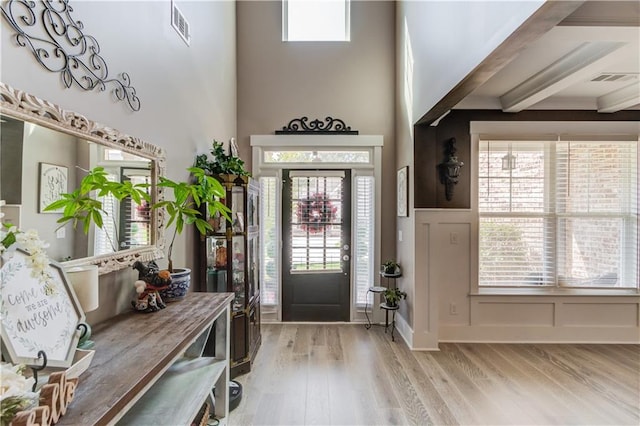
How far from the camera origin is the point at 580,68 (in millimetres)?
2402

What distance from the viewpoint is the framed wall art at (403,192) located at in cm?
352

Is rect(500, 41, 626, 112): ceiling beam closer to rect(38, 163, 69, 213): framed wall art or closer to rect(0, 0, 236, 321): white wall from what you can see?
rect(0, 0, 236, 321): white wall

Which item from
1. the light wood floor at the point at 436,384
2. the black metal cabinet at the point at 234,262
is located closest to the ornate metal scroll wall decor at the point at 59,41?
the black metal cabinet at the point at 234,262

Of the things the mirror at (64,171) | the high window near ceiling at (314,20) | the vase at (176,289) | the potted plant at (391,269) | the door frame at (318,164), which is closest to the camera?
the mirror at (64,171)

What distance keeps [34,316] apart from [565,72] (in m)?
3.58

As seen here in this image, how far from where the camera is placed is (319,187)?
414 centimetres

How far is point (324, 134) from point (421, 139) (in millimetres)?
1303

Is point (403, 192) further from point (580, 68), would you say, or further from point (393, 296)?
point (580, 68)

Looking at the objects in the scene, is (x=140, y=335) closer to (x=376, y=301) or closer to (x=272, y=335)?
(x=272, y=335)

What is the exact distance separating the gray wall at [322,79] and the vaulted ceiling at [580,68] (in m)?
1.18

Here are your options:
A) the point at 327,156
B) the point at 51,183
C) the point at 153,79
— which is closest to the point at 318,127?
the point at 327,156

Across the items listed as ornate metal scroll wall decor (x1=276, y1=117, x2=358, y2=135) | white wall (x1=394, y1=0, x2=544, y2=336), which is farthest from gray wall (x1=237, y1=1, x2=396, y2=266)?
white wall (x1=394, y1=0, x2=544, y2=336)

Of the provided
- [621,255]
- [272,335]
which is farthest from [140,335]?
[621,255]

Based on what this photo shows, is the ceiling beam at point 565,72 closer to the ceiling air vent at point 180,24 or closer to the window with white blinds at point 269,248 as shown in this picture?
the window with white blinds at point 269,248
